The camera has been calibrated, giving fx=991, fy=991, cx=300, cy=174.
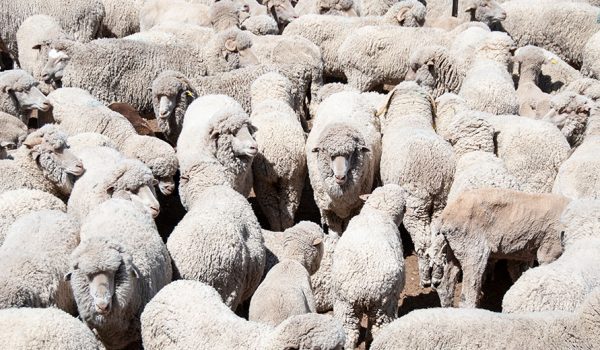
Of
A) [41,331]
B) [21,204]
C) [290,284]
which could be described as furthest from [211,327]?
[21,204]

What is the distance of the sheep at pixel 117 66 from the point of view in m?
10.7

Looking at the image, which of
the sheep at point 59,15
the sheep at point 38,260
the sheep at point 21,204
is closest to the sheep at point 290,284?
the sheep at point 38,260

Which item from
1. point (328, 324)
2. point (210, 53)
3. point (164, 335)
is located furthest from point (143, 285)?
point (210, 53)

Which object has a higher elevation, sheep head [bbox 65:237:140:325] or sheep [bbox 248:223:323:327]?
sheep head [bbox 65:237:140:325]

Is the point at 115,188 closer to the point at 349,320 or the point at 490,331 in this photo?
the point at 349,320

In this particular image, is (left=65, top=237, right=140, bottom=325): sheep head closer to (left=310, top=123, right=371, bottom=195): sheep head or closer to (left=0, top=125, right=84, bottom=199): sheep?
(left=0, top=125, right=84, bottom=199): sheep

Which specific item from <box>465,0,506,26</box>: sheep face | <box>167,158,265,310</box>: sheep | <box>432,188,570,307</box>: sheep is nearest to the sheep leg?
<box>167,158,265,310</box>: sheep

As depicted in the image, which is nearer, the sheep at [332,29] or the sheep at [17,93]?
the sheep at [17,93]

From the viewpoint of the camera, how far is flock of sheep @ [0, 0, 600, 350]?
6.07 m

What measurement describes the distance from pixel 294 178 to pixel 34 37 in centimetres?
425

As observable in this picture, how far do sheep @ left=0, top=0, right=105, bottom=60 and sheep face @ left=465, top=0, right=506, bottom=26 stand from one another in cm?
515

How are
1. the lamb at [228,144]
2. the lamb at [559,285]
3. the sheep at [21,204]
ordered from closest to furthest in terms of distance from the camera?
the lamb at [559,285] → the sheep at [21,204] → the lamb at [228,144]

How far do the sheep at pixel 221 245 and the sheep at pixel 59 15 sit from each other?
5.39m

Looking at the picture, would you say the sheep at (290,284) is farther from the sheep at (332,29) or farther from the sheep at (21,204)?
the sheep at (332,29)
